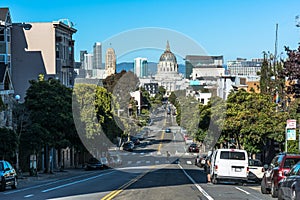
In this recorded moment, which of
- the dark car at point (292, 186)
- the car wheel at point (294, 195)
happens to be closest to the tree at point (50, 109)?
the dark car at point (292, 186)

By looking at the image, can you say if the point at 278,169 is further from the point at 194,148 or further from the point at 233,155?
the point at 194,148

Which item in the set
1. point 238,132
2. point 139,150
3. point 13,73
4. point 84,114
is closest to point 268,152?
point 238,132

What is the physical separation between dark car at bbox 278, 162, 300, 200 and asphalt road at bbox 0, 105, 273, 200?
3.09m

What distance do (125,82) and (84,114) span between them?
52.6 metres

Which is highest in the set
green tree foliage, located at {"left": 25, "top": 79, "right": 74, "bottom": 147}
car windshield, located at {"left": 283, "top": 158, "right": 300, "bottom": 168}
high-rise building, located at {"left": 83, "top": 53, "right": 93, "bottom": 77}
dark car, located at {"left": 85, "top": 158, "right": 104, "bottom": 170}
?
high-rise building, located at {"left": 83, "top": 53, "right": 93, "bottom": 77}

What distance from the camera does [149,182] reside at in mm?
33688

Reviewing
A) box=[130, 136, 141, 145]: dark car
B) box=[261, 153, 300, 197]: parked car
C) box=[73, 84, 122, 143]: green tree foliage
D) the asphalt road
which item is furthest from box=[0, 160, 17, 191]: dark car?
box=[130, 136, 141, 145]: dark car

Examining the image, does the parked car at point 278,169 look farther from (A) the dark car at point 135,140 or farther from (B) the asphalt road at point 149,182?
(A) the dark car at point 135,140

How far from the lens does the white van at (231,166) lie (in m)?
31.9

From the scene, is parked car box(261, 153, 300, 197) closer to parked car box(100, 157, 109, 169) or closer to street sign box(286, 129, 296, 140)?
street sign box(286, 129, 296, 140)

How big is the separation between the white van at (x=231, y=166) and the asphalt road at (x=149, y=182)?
1.76 ft

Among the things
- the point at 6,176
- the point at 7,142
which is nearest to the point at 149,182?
the point at 6,176

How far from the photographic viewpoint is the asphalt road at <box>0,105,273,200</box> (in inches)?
968

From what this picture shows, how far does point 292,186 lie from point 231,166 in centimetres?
1296
